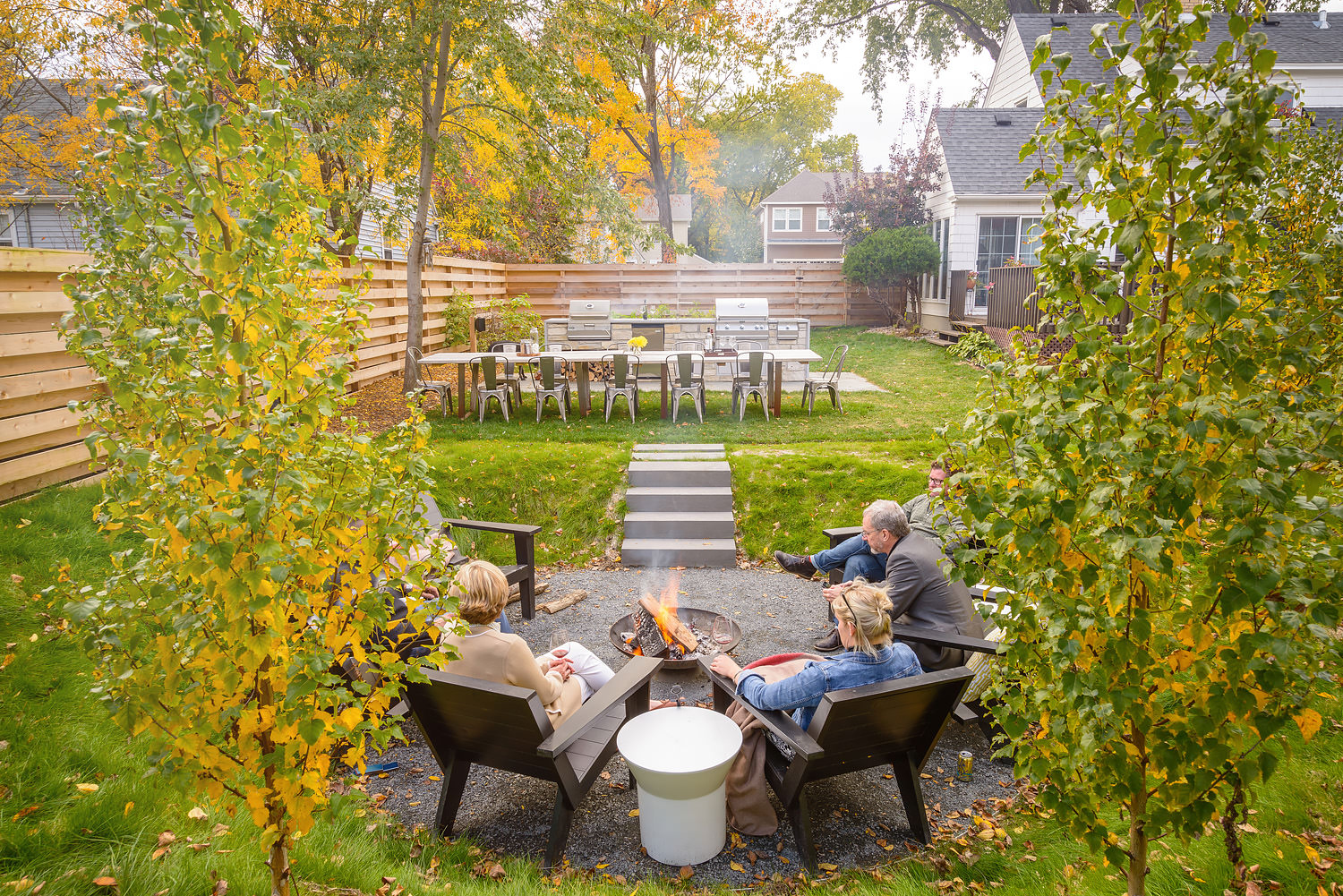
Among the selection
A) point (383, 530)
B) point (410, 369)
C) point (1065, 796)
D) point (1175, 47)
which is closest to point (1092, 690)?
point (1065, 796)

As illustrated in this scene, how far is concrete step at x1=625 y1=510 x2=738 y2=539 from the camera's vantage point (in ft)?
21.6

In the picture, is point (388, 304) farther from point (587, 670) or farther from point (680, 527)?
point (587, 670)

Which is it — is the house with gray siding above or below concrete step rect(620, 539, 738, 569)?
above

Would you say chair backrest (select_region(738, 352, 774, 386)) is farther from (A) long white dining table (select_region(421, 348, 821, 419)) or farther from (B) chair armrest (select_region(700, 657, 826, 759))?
(B) chair armrest (select_region(700, 657, 826, 759))

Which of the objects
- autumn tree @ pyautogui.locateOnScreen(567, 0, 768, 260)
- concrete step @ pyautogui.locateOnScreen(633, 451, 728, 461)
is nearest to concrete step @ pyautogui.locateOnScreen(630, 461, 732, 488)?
concrete step @ pyautogui.locateOnScreen(633, 451, 728, 461)

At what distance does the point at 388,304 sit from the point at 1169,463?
12.4 meters

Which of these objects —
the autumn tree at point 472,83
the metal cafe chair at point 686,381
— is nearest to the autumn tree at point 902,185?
the metal cafe chair at point 686,381

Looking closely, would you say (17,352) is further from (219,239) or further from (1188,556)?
(1188,556)

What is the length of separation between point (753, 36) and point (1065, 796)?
79.1 ft

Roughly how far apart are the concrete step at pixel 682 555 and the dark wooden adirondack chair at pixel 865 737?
10.4 feet

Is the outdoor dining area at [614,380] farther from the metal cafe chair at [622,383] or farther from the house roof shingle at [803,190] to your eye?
the house roof shingle at [803,190]

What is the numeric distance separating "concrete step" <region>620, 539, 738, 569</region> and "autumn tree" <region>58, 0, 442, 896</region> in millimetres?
4384

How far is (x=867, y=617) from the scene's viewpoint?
296cm

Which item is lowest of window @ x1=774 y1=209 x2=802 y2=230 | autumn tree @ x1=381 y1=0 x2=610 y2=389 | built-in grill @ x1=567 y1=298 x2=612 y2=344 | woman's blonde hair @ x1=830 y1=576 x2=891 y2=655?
woman's blonde hair @ x1=830 y1=576 x2=891 y2=655
